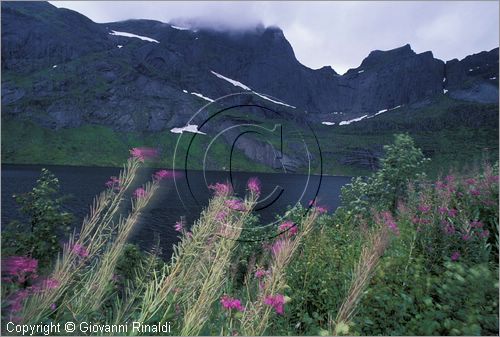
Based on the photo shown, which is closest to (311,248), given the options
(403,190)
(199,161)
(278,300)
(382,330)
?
(382,330)

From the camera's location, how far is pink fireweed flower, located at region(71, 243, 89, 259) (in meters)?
2.44

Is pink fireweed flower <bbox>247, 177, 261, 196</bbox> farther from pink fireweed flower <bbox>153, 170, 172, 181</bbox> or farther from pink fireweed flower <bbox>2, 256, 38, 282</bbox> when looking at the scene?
pink fireweed flower <bbox>2, 256, 38, 282</bbox>

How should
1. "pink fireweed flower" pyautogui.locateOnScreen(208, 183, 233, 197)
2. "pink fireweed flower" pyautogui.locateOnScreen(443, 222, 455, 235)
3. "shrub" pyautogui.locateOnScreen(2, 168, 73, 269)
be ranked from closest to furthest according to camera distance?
"pink fireweed flower" pyautogui.locateOnScreen(208, 183, 233, 197), "pink fireweed flower" pyautogui.locateOnScreen(443, 222, 455, 235), "shrub" pyautogui.locateOnScreen(2, 168, 73, 269)

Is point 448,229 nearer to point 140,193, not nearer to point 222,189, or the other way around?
point 222,189

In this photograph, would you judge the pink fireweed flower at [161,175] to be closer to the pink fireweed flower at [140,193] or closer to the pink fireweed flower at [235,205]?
the pink fireweed flower at [140,193]

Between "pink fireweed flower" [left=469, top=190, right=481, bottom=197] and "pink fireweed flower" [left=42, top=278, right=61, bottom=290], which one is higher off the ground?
"pink fireweed flower" [left=469, top=190, right=481, bottom=197]

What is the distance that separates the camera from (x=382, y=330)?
395cm

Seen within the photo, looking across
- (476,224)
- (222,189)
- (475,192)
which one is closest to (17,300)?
(222,189)

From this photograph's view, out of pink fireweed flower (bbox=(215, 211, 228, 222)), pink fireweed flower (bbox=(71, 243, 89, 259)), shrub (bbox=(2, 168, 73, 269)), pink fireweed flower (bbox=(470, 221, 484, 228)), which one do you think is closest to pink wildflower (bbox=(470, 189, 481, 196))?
pink fireweed flower (bbox=(470, 221, 484, 228))

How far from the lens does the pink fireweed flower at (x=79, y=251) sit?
2.44 meters

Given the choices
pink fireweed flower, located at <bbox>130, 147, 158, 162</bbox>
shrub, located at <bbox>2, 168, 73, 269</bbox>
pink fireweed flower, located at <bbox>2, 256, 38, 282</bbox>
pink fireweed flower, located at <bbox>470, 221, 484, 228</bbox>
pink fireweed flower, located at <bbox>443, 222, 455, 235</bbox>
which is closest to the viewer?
pink fireweed flower, located at <bbox>2, 256, 38, 282</bbox>

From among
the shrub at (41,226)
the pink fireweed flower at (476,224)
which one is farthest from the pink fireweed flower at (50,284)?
the shrub at (41,226)

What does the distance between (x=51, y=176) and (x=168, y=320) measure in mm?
7023

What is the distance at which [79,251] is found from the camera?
8.18ft
